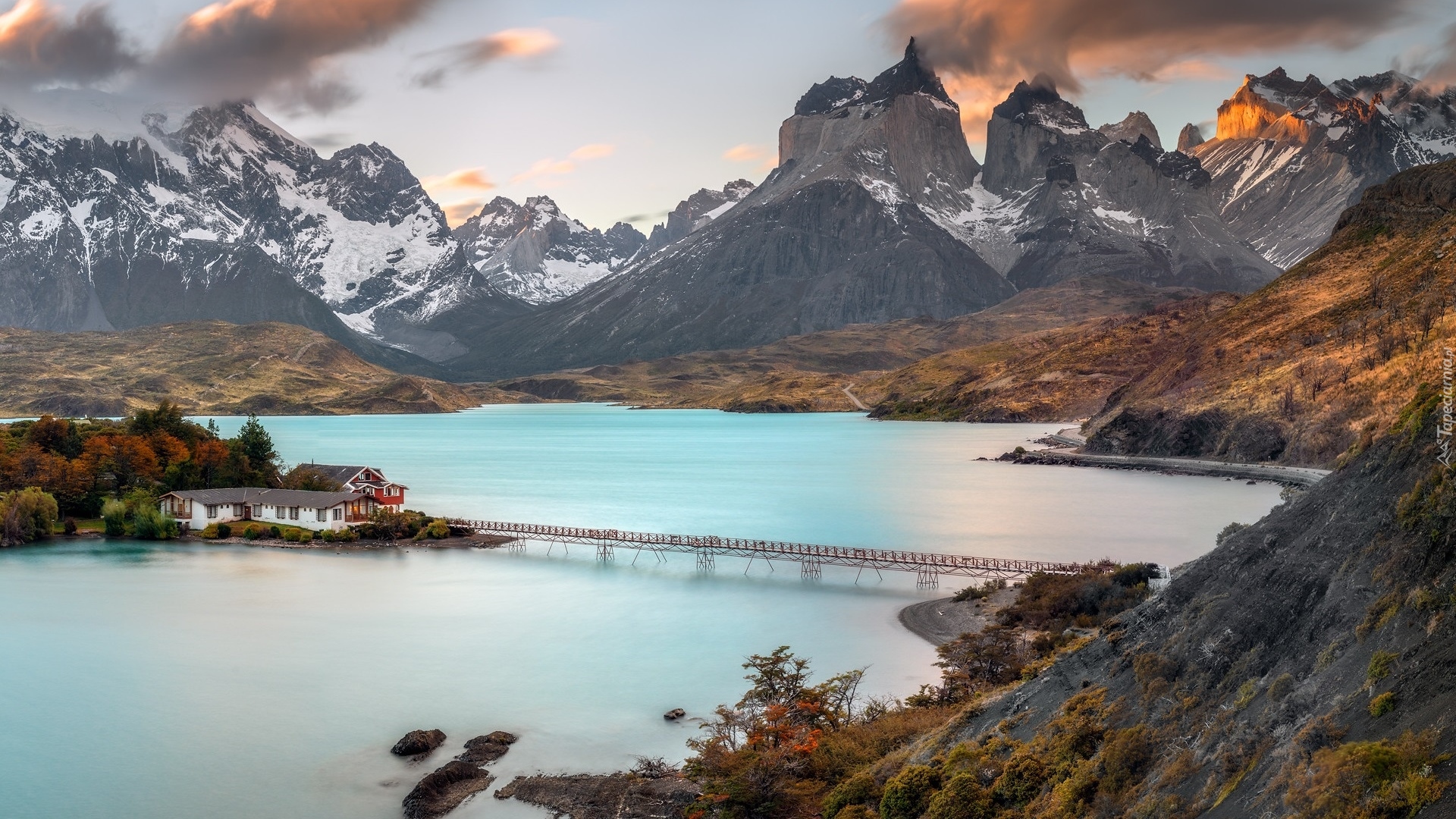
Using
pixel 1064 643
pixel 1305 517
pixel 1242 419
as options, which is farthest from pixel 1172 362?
pixel 1305 517

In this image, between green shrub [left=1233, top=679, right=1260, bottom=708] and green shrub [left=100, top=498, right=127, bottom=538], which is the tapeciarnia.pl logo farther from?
green shrub [left=100, top=498, right=127, bottom=538]

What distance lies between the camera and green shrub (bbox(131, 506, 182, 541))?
84.6 m

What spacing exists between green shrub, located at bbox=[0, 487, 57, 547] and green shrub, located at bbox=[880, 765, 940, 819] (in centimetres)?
8620

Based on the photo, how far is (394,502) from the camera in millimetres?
93875

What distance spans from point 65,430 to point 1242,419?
129m

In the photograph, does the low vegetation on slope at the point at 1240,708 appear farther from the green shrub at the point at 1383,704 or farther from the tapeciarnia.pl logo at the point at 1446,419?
the tapeciarnia.pl logo at the point at 1446,419

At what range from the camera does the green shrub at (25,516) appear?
83.0 metres

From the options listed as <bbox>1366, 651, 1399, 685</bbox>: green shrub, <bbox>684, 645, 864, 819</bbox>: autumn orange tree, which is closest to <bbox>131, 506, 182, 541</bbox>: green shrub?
<bbox>684, 645, 864, 819</bbox>: autumn orange tree

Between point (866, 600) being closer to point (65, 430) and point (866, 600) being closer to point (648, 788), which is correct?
point (648, 788)

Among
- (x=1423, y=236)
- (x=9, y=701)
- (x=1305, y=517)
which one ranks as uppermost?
(x=1423, y=236)

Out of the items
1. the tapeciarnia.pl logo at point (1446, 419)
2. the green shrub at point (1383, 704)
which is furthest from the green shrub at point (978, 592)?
the green shrub at point (1383, 704)

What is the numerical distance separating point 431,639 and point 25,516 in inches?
2065

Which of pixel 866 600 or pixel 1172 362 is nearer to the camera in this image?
pixel 866 600

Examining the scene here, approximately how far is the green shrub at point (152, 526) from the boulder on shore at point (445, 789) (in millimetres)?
63019
